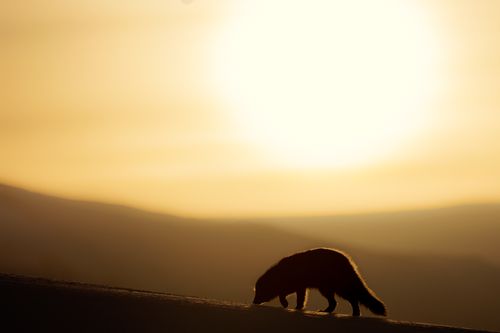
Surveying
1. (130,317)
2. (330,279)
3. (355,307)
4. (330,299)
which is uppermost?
(330,279)

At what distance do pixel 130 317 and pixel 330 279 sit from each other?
880 centimetres

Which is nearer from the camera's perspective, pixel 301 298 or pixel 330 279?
pixel 330 279

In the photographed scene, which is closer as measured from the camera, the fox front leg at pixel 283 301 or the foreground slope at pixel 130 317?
the foreground slope at pixel 130 317

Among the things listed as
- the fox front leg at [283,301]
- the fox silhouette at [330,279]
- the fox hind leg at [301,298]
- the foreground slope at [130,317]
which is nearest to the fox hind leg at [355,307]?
the fox silhouette at [330,279]

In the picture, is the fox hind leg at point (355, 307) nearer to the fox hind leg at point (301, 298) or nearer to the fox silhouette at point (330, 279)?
the fox silhouette at point (330, 279)

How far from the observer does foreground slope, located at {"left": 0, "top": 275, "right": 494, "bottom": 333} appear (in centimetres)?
792

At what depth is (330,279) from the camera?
16672 millimetres

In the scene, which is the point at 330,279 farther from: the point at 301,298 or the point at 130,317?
the point at 130,317

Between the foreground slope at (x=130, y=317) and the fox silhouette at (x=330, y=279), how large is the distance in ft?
16.3

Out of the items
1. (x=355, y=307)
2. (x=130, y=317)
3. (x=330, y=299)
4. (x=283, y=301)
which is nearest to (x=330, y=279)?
(x=330, y=299)

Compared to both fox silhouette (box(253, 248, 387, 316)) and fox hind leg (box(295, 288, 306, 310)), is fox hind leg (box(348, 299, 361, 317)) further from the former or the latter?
fox hind leg (box(295, 288, 306, 310))

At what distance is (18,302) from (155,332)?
234 centimetres

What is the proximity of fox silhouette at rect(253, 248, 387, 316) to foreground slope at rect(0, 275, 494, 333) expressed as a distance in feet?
16.3

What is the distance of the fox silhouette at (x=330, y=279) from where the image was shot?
647 inches
